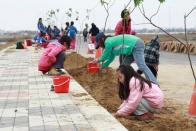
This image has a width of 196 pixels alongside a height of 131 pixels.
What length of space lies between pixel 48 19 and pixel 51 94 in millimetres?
45589

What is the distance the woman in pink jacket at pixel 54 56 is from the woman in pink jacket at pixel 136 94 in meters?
6.66

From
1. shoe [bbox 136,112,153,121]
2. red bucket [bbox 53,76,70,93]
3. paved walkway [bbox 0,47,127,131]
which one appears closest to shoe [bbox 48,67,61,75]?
paved walkway [bbox 0,47,127,131]

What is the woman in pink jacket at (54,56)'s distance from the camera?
46.0ft

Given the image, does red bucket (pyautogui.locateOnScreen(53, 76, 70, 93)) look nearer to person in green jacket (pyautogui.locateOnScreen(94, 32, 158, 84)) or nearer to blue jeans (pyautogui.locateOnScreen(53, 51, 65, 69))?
person in green jacket (pyautogui.locateOnScreen(94, 32, 158, 84))

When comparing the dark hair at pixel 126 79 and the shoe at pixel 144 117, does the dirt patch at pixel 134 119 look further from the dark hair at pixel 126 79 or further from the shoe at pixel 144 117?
the dark hair at pixel 126 79

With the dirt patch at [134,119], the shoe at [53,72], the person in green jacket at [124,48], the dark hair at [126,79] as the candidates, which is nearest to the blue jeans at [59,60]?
the shoe at [53,72]

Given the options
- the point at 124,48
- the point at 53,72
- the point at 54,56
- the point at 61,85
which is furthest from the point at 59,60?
the point at 124,48

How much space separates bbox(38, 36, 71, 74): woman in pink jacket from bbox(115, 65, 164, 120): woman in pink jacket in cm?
666

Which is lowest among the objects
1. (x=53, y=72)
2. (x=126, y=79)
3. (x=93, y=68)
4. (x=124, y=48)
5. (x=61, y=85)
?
(x=53, y=72)

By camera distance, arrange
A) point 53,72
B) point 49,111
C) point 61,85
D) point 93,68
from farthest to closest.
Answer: point 53,72 → point 93,68 → point 61,85 → point 49,111

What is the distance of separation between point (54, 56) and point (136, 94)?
7.07m

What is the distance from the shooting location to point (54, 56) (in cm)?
1412

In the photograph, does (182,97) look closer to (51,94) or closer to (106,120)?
(51,94)

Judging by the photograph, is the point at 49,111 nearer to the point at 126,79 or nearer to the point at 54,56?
the point at 126,79
